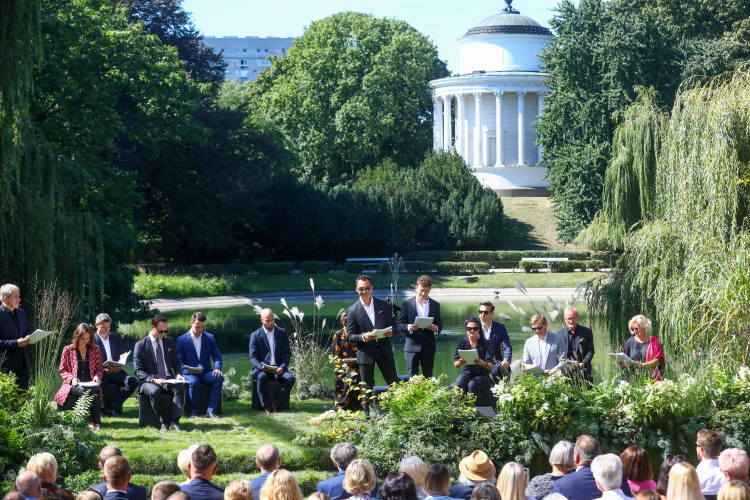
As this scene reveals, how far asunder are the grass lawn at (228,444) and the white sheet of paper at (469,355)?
1.84m

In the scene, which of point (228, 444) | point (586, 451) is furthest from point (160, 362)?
point (586, 451)

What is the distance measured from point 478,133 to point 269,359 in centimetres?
4961

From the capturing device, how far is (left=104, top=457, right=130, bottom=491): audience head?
5.46m

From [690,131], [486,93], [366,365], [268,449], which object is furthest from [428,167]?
[268,449]

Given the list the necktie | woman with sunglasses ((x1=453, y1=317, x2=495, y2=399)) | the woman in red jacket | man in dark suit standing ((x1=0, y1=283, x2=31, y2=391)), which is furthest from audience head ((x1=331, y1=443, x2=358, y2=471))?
man in dark suit standing ((x1=0, y1=283, x2=31, y2=391))

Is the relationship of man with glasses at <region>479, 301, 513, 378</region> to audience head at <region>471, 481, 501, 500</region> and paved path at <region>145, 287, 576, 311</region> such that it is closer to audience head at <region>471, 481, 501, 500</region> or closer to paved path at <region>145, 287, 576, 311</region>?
audience head at <region>471, 481, 501, 500</region>

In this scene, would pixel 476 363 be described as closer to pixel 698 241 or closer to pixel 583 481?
pixel 583 481

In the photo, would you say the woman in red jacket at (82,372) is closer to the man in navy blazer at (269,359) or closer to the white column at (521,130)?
the man in navy blazer at (269,359)

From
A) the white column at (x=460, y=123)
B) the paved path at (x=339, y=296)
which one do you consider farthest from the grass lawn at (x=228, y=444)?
the white column at (x=460, y=123)

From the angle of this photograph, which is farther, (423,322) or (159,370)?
(159,370)

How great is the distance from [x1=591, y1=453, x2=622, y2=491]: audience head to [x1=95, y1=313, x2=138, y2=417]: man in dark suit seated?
23.0 ft

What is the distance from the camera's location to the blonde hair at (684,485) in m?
4.89

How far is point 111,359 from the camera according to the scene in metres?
10.4

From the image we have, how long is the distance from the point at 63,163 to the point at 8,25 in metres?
4.70
